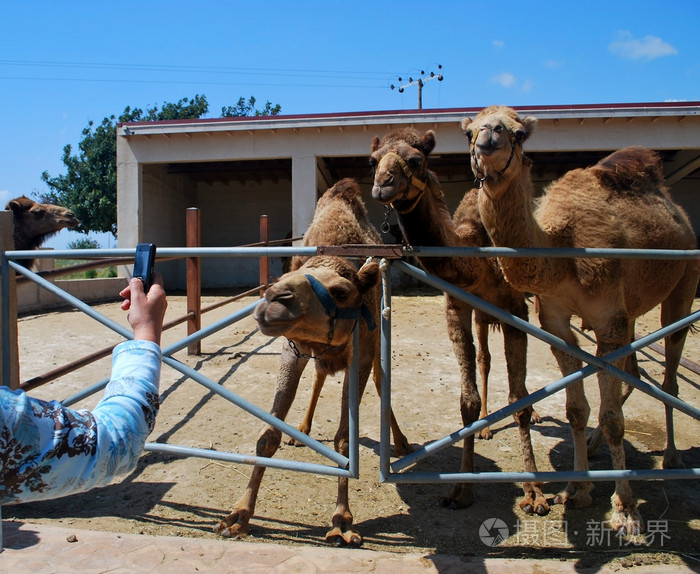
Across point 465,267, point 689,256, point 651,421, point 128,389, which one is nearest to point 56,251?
point 128,389

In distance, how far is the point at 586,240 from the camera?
11.4 ft

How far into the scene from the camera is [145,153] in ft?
52.0

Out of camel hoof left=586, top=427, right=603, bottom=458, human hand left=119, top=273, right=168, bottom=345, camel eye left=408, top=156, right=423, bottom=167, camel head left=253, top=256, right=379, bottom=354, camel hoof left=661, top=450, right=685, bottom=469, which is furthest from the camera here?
camel hoof left=586, top=427, right=603, bottom=458

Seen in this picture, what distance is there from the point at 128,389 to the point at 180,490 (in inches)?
114

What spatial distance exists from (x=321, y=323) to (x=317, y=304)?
0.10 meters

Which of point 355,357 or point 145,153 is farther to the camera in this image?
point 145,153

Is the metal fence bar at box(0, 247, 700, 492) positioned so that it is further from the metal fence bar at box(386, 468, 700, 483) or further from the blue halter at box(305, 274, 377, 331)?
the blue halter at box(305, 274, 377, 331)

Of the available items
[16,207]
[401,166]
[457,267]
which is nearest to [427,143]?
[401,166]

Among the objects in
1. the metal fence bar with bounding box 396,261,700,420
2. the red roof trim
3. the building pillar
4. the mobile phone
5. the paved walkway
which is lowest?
the paved walkway

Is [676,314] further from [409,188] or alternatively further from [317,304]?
[317,304]

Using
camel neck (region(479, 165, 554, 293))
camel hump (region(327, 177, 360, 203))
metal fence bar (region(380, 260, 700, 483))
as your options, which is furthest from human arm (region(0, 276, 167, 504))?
camel hump (region(327, 177, 360, 203))

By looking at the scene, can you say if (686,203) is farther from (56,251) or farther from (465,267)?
(56,251)

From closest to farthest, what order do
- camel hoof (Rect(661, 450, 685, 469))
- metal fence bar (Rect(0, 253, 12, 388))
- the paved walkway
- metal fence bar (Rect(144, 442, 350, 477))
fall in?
the paved walkway
metal fence bar (Rect(144, 442, 350, 477))
metal fence bar (Rect(0, 253, 12, 388))
camel hoof (Rect(661, 450, 685, 469))

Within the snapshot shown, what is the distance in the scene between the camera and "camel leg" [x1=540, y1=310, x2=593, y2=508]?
3678mm
